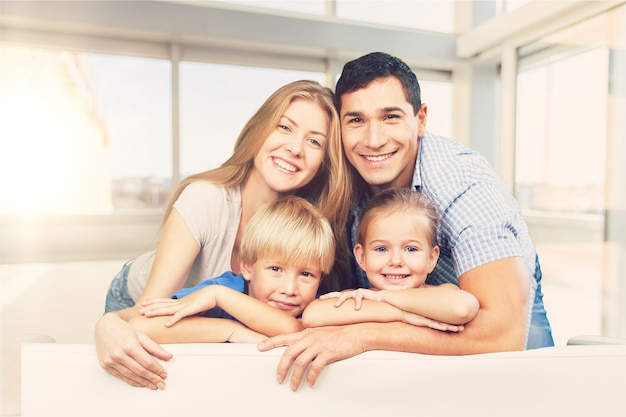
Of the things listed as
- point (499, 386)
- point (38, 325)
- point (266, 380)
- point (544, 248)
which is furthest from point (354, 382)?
point (544, 248)

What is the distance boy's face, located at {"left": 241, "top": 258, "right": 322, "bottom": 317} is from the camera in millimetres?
1150

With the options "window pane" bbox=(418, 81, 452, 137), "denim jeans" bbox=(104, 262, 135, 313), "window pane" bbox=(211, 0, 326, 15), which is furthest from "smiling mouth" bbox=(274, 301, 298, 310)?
"window pane" bbox=(211, 0, 326, 15)

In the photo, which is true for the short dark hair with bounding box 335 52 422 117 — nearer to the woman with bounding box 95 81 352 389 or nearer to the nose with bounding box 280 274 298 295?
the woman with bounding box 95 81 352 389

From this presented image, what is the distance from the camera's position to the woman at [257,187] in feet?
4.42

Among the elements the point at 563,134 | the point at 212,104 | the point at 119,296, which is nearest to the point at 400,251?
the point at 119,296

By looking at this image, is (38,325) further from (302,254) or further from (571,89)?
(571,89)

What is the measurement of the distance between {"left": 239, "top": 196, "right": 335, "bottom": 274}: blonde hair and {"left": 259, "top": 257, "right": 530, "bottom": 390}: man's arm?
0.24m

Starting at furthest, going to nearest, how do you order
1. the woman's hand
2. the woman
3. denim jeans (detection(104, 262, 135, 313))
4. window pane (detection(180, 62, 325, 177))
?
window pane (detection(180, 62, 325, 177)), denim jeans (detection(104, 262, 135, 313)), the woman, the woman's hand

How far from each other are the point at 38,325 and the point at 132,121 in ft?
3.42

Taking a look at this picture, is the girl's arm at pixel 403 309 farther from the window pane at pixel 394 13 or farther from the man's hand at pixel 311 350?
the window pane at pixel 394 13

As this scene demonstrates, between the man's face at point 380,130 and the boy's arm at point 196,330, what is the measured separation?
62cm

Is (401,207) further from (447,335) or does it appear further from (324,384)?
(324,384)

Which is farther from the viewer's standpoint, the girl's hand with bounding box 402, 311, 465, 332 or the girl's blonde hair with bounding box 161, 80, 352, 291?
the girl's blonde hair with bounding box 161, 80, 352, 291

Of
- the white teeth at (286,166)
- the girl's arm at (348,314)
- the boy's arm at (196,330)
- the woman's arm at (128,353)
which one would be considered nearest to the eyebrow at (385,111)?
the white teeth at (286,166)
